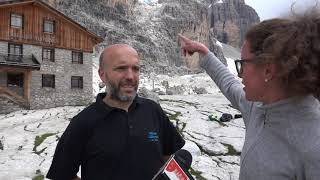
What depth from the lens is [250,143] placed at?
2.44 meters

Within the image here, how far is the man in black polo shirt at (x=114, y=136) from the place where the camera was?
3828 millimetres

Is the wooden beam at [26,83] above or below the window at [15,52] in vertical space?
below

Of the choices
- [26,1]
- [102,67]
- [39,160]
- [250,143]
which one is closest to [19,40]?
[26,1]

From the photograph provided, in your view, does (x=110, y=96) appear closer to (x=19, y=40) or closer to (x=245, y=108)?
(x=245, y=108)

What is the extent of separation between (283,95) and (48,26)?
36.3 m

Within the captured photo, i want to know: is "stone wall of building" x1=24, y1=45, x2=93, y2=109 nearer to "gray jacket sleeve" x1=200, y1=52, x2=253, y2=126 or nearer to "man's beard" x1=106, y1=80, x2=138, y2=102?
"man's beard" x1=106, y1=80, x2=138, y2=102

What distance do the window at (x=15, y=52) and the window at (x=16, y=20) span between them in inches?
71.3

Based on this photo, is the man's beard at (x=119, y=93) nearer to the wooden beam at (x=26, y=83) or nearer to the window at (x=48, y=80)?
the wooden beam at (x=26, y=83)

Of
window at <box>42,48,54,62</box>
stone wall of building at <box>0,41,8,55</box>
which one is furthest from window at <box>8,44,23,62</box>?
window at <box>42,48,54,62</box>

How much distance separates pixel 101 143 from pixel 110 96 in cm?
Result: 56

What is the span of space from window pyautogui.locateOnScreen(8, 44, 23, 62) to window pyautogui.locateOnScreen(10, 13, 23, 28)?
1.81 meters

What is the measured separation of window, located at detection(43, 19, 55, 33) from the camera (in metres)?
36.1

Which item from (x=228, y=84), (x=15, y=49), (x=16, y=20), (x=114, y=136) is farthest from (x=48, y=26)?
(x=228, y=84)

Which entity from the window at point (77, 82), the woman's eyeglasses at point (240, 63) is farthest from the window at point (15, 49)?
the woman's eyeglasses at point (240, 63)
